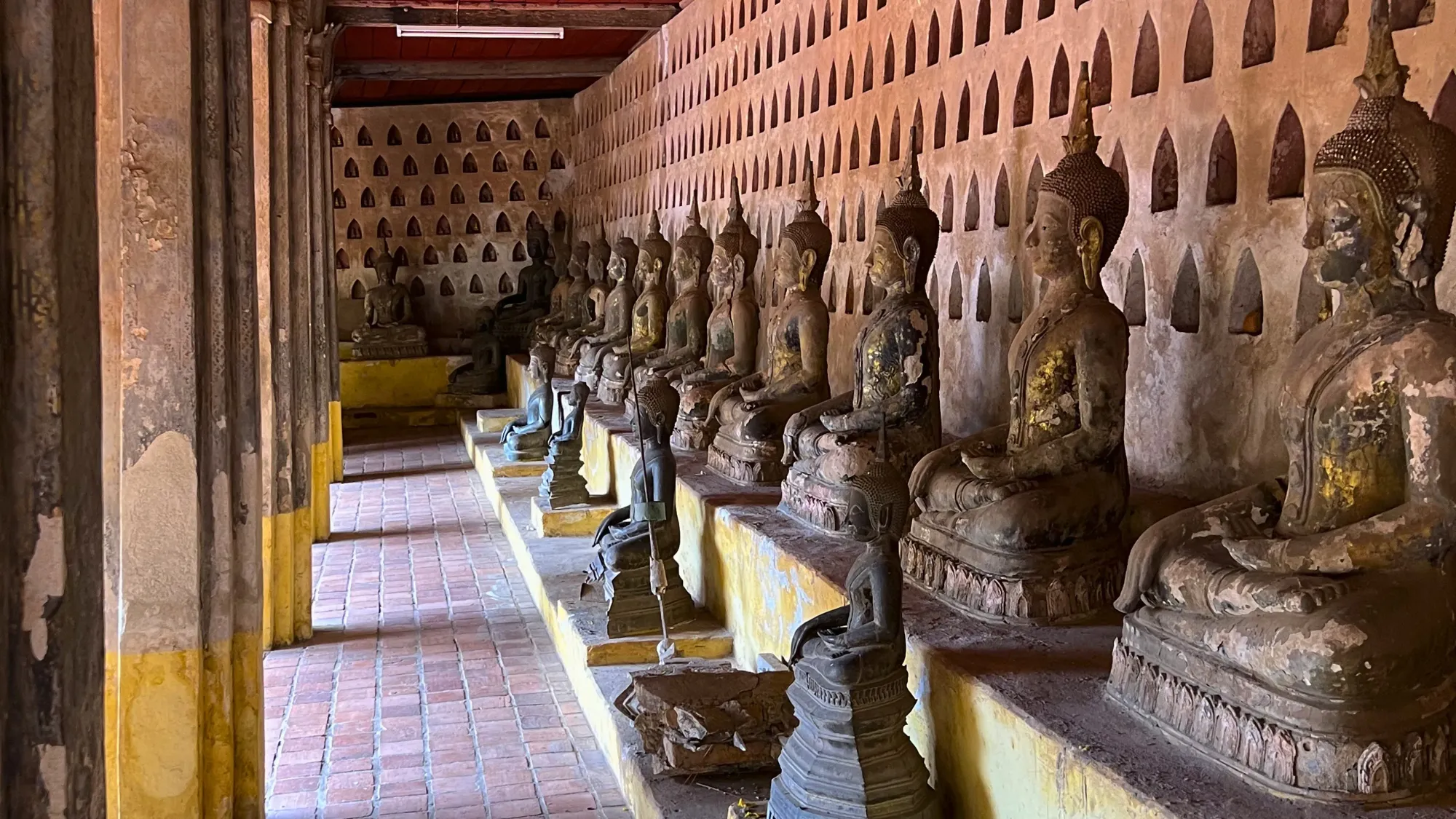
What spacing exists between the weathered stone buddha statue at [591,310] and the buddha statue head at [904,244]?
672 cm

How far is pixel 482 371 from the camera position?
17.6 meters

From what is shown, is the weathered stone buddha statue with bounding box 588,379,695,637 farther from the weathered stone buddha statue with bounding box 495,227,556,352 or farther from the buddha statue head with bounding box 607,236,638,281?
the weathered stone buddha statue with bounding box 495,227,556,352

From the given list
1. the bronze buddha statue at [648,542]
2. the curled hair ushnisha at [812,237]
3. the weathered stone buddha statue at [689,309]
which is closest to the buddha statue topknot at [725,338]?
the weathered stone buddha statue at [689,309]

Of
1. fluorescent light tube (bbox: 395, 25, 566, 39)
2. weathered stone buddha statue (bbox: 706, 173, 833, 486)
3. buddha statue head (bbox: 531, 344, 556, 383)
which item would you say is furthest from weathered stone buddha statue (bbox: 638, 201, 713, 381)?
fluorescent light tube (bbox: 395, 25, 566, 39)

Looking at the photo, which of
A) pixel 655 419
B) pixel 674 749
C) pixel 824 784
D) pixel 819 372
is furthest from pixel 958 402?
pixel 824 784

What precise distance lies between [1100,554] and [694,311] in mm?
6227

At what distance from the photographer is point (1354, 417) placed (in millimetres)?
3336

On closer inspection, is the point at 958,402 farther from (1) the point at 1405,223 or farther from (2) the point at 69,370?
(2) the point at 69,370

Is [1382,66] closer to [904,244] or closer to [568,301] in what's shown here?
[904,244]

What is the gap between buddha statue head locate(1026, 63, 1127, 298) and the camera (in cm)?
472

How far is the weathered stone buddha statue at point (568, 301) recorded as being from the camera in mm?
15836

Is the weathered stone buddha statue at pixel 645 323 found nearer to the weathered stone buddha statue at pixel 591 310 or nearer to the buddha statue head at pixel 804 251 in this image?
the weathered stone buddha statue at pixel 591 310

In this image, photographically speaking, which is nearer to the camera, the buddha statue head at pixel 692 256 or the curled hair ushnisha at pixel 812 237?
the curled hair ushnisha at pixel 812 237

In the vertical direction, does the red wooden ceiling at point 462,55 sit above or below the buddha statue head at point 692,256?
above
